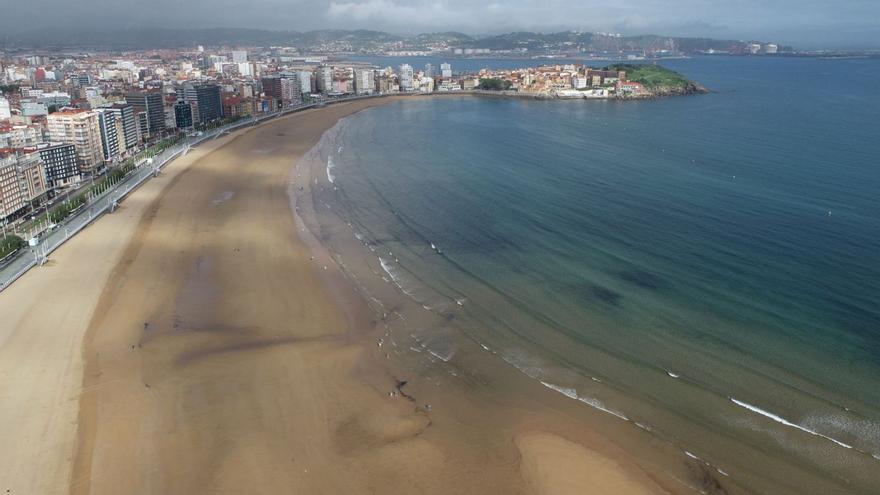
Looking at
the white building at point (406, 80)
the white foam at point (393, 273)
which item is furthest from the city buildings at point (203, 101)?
the white foam at point (393, 273)

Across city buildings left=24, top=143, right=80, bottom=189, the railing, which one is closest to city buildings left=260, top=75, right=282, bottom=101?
the railing

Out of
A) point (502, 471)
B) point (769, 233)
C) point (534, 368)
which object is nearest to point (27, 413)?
point (502, 471)

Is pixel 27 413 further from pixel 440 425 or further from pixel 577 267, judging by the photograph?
pixel 577 267

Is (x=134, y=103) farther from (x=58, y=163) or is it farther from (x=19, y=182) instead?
(x=19, y=182)

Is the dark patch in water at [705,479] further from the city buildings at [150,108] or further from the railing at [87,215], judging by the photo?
the city buildings at [150,108]

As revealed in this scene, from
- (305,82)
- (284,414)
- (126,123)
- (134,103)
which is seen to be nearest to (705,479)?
(284,414)
